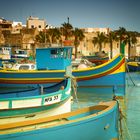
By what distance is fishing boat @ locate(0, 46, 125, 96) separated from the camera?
26031 millimetres

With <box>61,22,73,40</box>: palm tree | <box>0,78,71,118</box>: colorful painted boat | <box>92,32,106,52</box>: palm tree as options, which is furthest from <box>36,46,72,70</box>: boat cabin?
<box>92,32,106,52</box>: palm tree

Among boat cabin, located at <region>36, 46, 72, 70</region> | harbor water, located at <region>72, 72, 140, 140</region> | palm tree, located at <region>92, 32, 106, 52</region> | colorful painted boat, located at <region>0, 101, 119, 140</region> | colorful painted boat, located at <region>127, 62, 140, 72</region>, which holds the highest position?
palm tree, located at <region>92, 32, 106, 52</region>

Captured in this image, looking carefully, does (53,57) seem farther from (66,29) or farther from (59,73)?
(66,29)

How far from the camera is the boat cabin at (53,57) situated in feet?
85.6

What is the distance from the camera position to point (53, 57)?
85.7 ft

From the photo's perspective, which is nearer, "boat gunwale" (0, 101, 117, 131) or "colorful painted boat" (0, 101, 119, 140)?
"colorful painted boat" (0, 101, 119, 140)

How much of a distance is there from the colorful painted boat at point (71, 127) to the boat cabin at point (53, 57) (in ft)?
54.8

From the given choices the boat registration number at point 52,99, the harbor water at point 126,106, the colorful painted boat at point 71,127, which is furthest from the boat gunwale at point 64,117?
the boat registration number at point 52,99

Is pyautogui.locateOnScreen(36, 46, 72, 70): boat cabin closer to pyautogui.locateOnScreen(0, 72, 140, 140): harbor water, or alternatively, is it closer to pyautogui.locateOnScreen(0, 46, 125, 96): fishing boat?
pyautogui.locateOnScreen(0, 46, 125, 96): fishing boat

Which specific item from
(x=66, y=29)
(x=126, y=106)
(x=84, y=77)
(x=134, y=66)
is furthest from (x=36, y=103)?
(x=66, y=29)

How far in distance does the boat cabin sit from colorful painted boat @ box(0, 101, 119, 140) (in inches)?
658

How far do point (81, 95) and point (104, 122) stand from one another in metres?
15.6

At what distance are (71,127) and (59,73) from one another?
1797 centimetres

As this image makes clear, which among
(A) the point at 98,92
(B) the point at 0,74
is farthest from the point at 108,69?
(B) the point at 0,74
